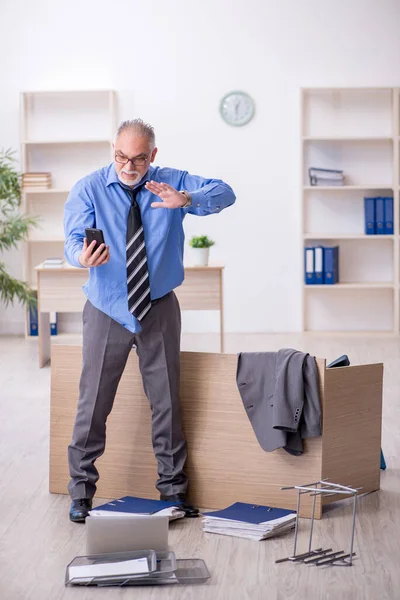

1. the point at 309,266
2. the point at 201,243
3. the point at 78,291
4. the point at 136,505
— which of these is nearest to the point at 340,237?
the point at 309,266

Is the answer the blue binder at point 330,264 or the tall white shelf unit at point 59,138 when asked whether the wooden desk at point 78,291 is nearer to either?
the tall white shelf unit at point 59,138

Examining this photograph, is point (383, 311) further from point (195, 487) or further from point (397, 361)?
point (195, 487)

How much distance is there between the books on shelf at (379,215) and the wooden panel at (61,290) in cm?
A: 253

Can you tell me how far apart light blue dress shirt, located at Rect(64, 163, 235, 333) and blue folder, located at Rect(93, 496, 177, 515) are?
25.6 inches

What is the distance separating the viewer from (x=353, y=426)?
11.7ft

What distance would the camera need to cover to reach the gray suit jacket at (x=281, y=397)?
3357 millimetres

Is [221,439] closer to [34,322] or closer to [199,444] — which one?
[199,444]

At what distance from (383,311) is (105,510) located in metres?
5.08

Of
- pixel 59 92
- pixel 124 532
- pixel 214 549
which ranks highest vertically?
pixel 59 92

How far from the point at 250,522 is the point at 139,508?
0.41m

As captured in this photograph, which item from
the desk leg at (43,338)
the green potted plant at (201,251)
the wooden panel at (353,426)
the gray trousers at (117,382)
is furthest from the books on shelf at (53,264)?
the wooden panel at (353,426)

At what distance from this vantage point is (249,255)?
314 inches

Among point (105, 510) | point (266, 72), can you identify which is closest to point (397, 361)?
point (266, 72)

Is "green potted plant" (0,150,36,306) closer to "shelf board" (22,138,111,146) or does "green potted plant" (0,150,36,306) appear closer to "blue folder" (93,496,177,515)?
"shelf board" (22,138,111,146)
